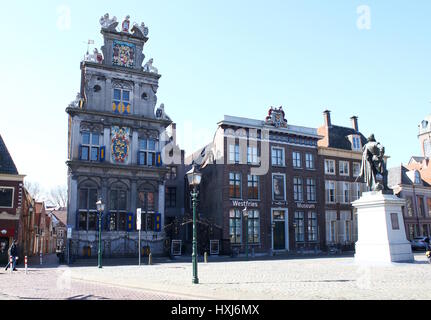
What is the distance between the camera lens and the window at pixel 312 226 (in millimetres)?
43281

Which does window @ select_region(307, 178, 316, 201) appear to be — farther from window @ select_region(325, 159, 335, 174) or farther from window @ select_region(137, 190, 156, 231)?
window @ select_region(137, 190, 156, 231)

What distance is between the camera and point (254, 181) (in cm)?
4119

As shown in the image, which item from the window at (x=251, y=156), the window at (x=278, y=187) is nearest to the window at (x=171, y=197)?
the window at (x=251, y=156)

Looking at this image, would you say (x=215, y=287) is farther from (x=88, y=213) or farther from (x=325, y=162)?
(x=325, y=162)

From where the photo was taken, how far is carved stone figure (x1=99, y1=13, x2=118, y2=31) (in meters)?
36.9

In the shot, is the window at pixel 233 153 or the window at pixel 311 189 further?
the window at pixel 311 189

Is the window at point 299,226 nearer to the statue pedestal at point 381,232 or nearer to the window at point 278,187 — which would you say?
the window at point 278,187

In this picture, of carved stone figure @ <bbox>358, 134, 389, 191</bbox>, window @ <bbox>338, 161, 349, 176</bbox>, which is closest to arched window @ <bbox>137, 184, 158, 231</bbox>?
carved stone figure @ <bbox>358, 134, 389, 191</bbox>

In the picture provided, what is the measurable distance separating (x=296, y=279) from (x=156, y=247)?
870 inches

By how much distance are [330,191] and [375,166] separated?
2331cm

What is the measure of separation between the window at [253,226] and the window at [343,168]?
1237 centimetres
